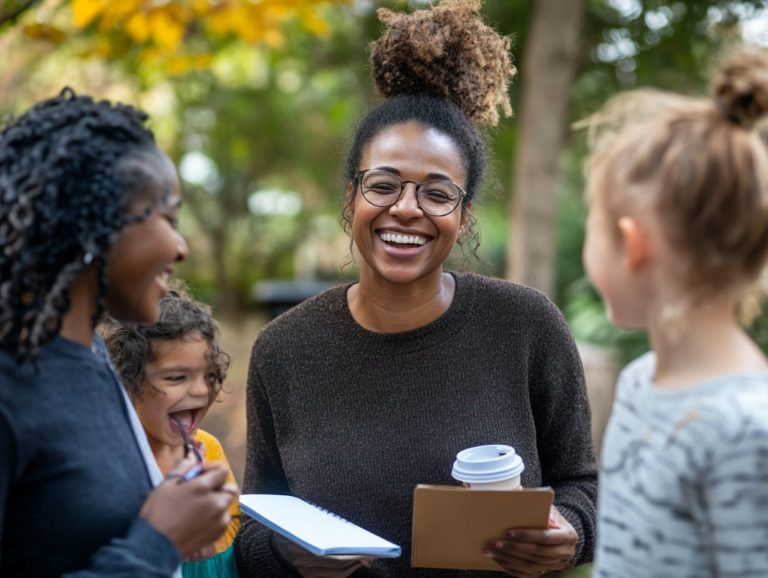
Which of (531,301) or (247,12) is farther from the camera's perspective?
(247,12)

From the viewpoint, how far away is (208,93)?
12000 millimetres

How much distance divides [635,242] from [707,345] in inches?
8.1

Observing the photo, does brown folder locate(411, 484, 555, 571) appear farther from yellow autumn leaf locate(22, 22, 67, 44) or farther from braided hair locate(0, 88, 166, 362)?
yellow autumn leaf locate(22, 22, 67, 44)

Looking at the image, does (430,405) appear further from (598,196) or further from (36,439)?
(36,439)

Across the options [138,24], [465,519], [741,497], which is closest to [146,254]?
[465,519]

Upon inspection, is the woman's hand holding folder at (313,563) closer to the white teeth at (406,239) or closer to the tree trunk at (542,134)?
the white teeth at (406,239)

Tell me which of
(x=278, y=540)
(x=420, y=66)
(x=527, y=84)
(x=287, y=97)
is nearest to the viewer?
(x=278, y=540)

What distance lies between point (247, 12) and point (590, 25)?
2.15 metres

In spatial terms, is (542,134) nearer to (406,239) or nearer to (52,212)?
(406,239)

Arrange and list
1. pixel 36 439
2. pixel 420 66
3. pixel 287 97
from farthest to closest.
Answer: pixel 287 97
pixel 420 66
pixel 36 439

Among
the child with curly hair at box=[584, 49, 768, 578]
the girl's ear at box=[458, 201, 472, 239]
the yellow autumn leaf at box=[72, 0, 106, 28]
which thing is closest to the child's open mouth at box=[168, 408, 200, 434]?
the girl's ear at box=[458, 201, 472, 239]

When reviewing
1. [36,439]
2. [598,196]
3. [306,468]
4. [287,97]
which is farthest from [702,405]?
[287,97]

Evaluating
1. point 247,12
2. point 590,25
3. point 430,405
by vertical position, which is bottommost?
point 430,405

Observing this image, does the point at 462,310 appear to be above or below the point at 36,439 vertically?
above
